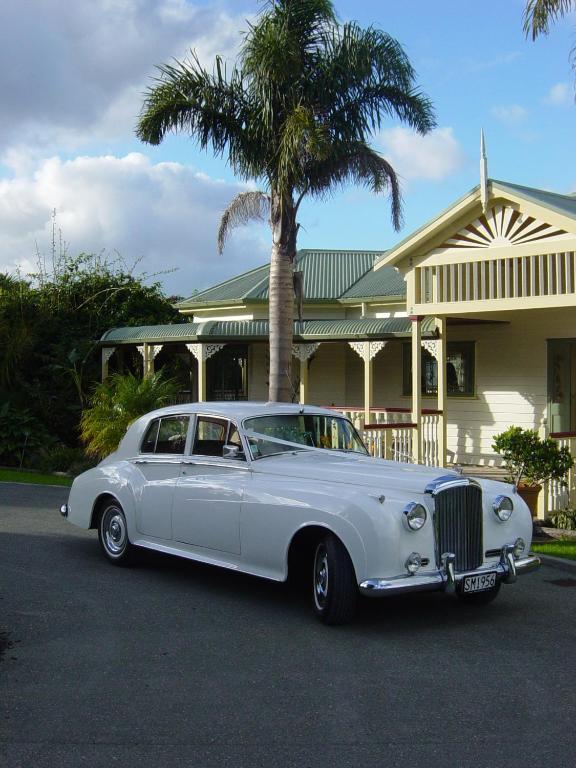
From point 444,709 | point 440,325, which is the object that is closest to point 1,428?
point 440,325

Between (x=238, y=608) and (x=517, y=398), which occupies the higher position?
(x=517, y=398)

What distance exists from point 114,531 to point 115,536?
55mm

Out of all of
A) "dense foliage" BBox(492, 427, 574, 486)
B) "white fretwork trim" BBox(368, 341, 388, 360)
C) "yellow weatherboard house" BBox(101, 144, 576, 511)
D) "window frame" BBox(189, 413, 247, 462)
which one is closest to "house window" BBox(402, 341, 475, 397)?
"yellow weatherboard house" BBox(101, 144, 576, 511)

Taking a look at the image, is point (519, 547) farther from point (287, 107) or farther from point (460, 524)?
point (287, 107)

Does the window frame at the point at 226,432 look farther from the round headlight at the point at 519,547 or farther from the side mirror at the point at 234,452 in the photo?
the round headlight at the point at 519,547

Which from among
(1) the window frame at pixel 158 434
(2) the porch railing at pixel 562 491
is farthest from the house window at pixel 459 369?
(1) the window frame at pixel 158 434

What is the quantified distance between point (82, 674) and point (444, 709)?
2304mm

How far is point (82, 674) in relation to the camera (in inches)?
229

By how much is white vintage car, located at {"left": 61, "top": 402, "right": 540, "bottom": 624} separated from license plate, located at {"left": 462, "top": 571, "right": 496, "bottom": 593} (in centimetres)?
1

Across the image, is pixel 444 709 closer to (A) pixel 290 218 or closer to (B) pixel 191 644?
(B) pixel 191 644

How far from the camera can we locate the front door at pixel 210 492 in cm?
789

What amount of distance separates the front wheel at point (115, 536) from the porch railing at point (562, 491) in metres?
6.82

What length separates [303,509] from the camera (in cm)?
721

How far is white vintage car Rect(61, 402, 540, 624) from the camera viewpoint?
6816mm
